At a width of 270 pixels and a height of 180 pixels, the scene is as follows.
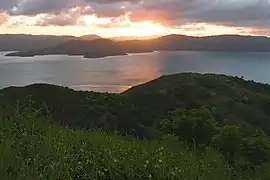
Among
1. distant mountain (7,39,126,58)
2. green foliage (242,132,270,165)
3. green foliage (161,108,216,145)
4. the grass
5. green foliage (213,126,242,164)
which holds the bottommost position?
distant mountain (7,39,126,58)

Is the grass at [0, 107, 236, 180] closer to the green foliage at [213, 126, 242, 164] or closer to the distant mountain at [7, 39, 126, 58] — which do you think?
the green foliage at [213, 126, 242, 164]

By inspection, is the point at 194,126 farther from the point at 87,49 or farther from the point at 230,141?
the point at 87,49

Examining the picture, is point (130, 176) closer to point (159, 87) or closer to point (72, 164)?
point (72, 164)

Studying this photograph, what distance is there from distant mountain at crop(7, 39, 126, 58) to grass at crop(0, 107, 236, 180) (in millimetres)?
173395

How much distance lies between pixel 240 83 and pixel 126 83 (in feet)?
96.2

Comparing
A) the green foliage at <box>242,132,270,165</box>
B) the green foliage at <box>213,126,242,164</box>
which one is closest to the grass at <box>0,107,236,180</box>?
the green foliage at <box>213,126,242,164</box>

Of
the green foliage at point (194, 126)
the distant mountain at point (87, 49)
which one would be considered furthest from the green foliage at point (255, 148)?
the distant mountain at point (87, 49)

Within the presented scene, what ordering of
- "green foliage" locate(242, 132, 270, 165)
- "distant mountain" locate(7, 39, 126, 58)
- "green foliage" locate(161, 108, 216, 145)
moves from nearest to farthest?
"green foliage" locate(242, 132, 270, 165) < "green foliage" locate(161, 108, 216, 145) < "distant mountain" locate(7, 39, 126, 58)

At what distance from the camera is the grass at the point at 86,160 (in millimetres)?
2951

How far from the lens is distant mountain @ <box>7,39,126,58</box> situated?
180 meters

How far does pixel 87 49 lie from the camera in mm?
184250

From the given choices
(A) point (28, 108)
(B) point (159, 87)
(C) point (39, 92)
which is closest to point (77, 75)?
(B) point (159, 87)

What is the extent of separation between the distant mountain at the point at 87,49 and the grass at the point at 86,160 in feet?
569

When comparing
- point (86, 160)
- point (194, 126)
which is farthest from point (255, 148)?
point (86, 160)
